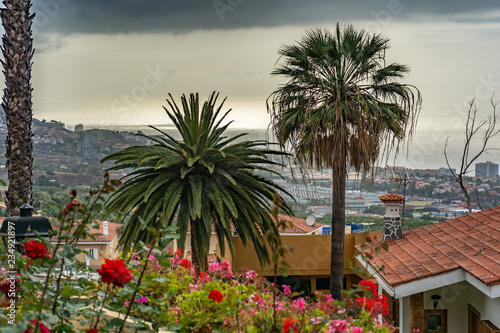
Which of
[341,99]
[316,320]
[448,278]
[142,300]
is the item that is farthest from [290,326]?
[341,99]

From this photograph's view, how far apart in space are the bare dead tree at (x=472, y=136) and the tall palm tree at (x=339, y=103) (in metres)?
2.66

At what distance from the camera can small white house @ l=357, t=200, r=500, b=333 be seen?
7219 millimetres

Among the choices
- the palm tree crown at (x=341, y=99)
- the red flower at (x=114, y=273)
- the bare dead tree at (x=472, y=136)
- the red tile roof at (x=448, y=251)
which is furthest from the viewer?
the bare dead tree at (x=472, y=136)

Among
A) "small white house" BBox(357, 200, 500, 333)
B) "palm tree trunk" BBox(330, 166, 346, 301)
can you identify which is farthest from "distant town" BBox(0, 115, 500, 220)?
"small white house" BBox(357, 200, 500, 333)

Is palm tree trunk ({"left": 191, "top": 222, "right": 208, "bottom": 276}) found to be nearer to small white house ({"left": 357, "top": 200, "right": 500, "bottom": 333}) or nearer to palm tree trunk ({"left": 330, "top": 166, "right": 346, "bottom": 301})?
small white house ({"left": 357, "top": 200, "right": 500, "bottom": 333})

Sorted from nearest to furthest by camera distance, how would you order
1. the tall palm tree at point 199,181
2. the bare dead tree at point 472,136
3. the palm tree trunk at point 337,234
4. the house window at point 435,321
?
the house window at point 435,321 → the tall palm tree at point 199,181 → the palm tree trunk at point 337,234 → the bare dead tree at point 472,136

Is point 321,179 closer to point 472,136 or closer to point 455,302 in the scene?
point 455,302

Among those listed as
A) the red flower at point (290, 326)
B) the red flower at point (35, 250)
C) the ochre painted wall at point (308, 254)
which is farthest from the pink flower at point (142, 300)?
the ochre painted wall at point (308, 254)

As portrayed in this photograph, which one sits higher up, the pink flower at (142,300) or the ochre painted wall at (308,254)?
the pink flower at (142,300)

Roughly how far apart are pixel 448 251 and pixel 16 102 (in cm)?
687

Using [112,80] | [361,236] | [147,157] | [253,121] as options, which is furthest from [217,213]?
[361,236]

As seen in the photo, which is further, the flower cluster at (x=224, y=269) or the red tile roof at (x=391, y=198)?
the red tile roof at (x=391, y=198)

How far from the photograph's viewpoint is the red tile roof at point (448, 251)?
24.7 feet

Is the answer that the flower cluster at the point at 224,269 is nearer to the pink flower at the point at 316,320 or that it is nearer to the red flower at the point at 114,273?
the pink flower at the point at 316,320
